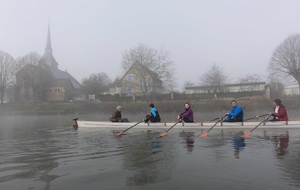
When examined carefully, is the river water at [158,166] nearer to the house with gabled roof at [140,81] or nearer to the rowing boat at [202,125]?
the rowing boat at [202,125]

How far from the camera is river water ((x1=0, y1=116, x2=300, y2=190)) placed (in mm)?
7020

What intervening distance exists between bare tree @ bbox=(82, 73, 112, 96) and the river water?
246 feet

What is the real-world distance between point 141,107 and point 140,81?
10.1 meters

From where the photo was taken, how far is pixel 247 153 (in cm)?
1039

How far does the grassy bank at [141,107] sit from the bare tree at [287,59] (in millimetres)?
7738

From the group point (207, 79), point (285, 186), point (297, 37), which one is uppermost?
point (297, 37)

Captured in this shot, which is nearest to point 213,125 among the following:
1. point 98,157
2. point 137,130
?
point 137,130

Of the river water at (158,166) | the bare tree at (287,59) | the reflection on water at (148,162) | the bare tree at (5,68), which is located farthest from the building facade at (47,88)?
the reflection on water at (148,162)

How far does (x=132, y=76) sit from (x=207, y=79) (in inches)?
991

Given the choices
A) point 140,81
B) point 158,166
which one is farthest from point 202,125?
point 140,81

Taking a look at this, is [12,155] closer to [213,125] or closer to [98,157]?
[98,157]

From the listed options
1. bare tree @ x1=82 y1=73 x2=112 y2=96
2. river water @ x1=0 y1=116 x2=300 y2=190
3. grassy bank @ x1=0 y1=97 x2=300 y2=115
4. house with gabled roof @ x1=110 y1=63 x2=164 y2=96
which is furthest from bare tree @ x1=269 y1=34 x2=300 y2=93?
river water @ x1=0 y1=116 x2=300 y2=190

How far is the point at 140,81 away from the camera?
2771 inches

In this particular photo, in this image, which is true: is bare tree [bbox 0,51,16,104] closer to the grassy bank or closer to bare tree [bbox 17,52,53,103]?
bare tree [bbox 17,52,53,103]
